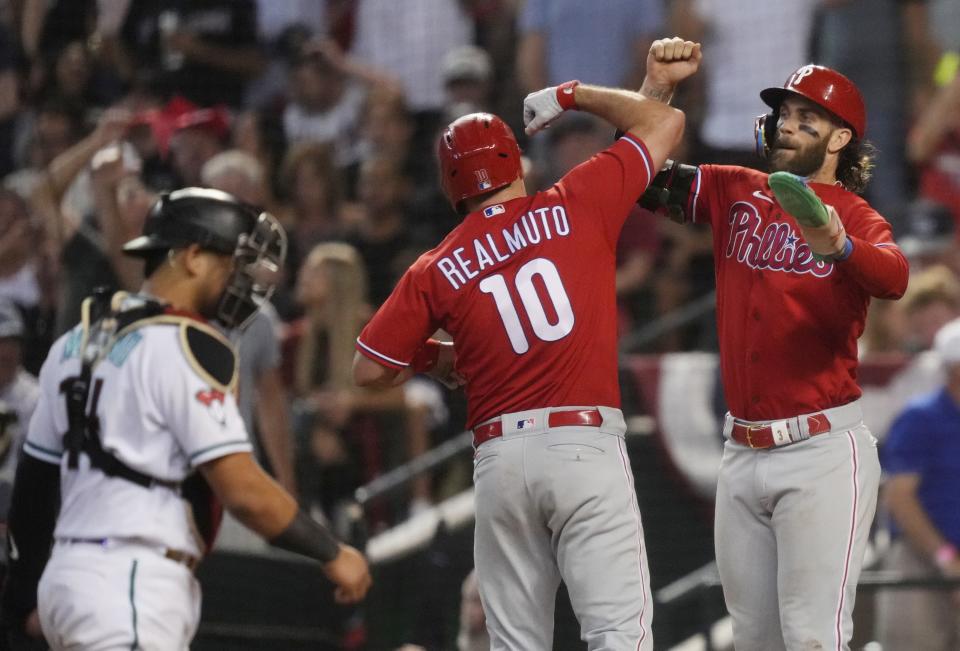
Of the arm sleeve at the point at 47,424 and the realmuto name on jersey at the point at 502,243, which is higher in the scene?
the realmuto name on jersey at the point at 502,243

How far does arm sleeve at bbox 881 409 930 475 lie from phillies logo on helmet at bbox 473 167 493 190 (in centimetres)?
267

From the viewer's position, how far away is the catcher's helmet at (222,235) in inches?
140

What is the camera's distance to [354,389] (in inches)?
286

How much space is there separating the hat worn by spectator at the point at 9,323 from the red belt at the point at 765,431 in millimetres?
3493

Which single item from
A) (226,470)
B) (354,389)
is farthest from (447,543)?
(226,470)

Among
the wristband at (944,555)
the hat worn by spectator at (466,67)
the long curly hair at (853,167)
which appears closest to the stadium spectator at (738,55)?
the hat worn by spectator at (466,67)

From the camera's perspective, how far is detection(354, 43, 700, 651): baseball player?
375 cm

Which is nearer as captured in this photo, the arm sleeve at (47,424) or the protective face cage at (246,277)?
the arm sleeve at (47,424)

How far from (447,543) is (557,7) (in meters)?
3.29

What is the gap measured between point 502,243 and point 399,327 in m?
0.35

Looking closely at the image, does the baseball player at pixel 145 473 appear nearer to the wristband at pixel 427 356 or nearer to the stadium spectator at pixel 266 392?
the wristband at pixel 427 356

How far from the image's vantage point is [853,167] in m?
4.11

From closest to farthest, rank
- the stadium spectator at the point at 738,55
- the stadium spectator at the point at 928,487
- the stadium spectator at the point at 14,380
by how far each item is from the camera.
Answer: the stadium spectator at the point at 928,487 → the stadium spectator at the point at 14,380 → the stadium spectator at the point at 738,55

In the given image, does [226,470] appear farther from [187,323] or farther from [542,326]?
[542,326]
